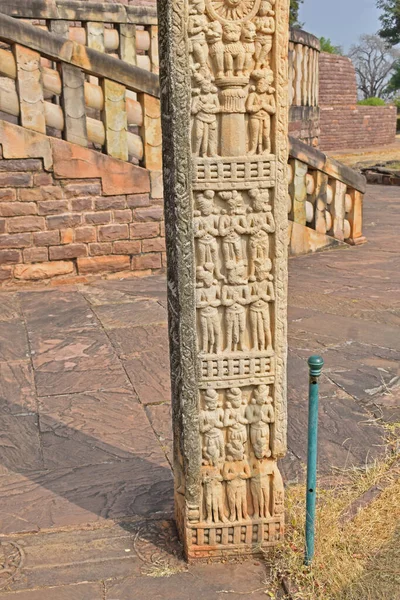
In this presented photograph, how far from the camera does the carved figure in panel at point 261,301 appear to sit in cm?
279

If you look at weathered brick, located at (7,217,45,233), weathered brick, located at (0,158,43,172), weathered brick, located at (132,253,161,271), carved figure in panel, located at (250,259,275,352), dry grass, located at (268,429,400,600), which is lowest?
dry grass, located at (268,429,400,600)

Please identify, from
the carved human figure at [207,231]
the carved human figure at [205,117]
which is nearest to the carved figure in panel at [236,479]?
the carved human figure at [207,231]

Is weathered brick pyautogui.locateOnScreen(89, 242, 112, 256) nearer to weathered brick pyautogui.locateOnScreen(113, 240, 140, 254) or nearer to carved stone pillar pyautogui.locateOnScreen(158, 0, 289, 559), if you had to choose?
weathered brick pyautogui.locateOnScreen(113, 240, 140, 254)

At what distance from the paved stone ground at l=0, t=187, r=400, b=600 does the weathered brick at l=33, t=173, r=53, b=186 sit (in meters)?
1.04

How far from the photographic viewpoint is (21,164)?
691 cm

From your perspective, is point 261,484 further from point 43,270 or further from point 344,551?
point 43,270

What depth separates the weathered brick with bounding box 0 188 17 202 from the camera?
6.93 m

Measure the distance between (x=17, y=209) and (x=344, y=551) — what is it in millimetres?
5041

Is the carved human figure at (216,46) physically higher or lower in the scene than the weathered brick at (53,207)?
higher

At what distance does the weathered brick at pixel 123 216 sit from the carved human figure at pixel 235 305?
480 cm

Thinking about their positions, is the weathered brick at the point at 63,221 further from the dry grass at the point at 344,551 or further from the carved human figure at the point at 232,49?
the carved human figure at the point at 232,49

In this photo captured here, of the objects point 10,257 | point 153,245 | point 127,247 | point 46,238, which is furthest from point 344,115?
point 10,257

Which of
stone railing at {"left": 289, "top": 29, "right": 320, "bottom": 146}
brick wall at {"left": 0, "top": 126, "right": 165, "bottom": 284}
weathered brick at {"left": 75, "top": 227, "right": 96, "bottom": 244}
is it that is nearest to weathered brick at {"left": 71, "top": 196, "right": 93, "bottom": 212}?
brick wall at {"left": 0, "top": 126, "right": 165, "bottom": 284}

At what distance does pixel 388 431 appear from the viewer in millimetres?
4086
